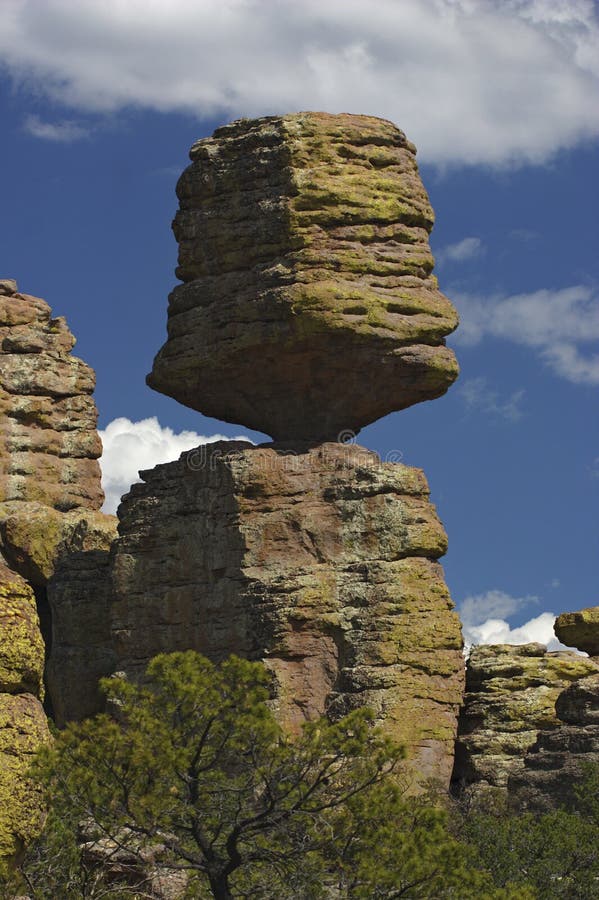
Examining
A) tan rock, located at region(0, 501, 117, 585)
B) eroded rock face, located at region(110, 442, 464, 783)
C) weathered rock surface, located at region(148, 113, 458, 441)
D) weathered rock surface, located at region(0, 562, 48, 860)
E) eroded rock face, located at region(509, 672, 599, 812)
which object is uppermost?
weathered rock surface, located at region(148, 113, 458, 441)

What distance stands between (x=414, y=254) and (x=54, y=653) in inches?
482

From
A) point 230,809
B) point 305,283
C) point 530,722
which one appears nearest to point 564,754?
point 530,722

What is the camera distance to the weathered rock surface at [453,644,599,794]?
141ft

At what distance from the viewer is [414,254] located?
148 ft

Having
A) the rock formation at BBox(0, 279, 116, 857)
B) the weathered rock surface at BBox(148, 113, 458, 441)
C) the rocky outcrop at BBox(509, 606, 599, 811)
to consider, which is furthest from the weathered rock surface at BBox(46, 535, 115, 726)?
the rocky outcrop at BBox(509, 606, 599, 811)

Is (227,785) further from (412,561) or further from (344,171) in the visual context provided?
(344,171)

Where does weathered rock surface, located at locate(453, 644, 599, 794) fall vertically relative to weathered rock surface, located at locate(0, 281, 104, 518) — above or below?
below

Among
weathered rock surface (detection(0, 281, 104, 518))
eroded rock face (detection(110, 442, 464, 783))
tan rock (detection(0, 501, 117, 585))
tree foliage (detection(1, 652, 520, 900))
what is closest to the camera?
tree foliage (detection(1, 652, 520, 900))

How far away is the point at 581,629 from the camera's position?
152ft

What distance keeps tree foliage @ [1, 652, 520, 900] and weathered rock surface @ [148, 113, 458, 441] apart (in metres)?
16.2

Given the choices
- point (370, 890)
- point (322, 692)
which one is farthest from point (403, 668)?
point (370, 890)

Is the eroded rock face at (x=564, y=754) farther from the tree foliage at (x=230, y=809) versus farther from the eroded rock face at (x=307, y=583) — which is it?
the tree foliage at (x=230, y=809)

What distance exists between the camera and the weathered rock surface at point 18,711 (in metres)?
21.2

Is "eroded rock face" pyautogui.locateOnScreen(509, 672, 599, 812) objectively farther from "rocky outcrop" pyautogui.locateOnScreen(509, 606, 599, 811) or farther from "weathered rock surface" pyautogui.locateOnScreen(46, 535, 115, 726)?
"weathered rock surface" pyautogui.locateOnScreen(46, 535, 115, 726)
